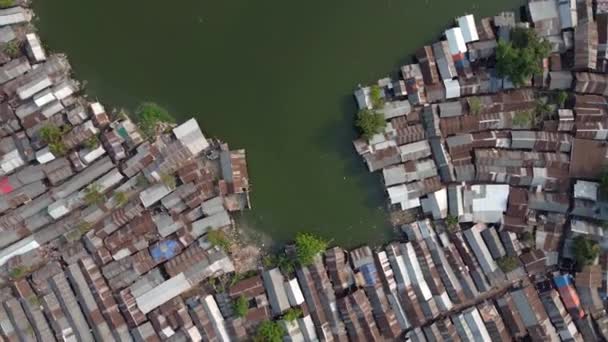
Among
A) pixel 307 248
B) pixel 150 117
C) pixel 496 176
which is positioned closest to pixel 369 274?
pixel 307 248

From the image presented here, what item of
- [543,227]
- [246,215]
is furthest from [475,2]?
[246,215]

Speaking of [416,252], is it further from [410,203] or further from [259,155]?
[259,155]

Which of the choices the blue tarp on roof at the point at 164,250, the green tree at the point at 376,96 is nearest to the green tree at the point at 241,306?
the blue tarp on roof at the point at 164,250

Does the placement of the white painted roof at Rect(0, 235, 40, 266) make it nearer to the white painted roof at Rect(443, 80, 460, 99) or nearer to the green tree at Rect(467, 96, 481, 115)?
the white painted roof at Rect(443, 80, 460, 99)

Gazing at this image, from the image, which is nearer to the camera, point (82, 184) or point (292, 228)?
point (82, 184)

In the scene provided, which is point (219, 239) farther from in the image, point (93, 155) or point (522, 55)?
point (522, 55)

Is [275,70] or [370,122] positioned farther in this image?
[275,70]
